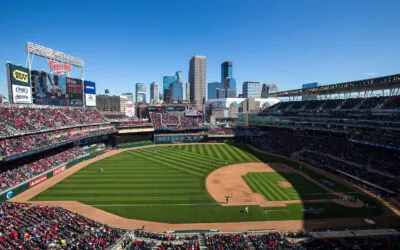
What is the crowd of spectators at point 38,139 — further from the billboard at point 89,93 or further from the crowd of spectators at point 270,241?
the crowd of spectators at point 270,241

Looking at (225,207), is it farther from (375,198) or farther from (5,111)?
(5,111)

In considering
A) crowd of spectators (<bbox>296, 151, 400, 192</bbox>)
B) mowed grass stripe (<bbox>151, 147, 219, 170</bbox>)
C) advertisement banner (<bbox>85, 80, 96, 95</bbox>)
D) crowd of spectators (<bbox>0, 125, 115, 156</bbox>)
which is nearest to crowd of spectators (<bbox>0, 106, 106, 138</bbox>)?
crowd of spectators (<bbox>0, 125, 115, 156</bbox>)

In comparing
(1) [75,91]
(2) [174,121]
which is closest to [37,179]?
(1) [75,91]

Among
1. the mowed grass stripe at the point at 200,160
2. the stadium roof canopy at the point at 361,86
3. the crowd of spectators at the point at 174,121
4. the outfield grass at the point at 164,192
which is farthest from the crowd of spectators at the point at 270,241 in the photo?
the crowd of spectators at the point at 174,121

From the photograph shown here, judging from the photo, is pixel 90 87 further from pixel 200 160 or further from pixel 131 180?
pixel 200 160

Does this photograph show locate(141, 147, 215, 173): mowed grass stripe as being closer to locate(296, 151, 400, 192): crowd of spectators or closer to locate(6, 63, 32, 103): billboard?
locate(296, 151, 400, 192): crowd of spectators
